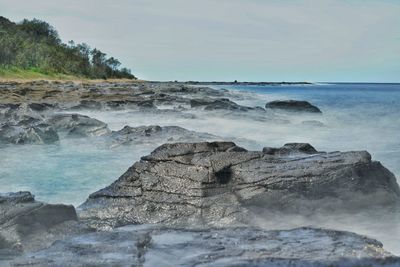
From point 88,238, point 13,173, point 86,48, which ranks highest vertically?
point 86,48

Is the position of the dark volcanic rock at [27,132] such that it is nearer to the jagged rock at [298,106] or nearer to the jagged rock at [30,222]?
the jagged rock at [30,222]

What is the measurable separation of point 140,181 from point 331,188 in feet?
12.0

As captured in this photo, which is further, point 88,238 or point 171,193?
point 171,193

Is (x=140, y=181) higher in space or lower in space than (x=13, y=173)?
higher

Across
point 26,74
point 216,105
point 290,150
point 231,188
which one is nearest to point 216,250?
point 231,188

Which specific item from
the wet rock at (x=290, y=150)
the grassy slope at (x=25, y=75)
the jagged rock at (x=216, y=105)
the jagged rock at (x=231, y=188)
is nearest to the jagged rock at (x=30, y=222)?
the jagged rock at (x=231, y=188)

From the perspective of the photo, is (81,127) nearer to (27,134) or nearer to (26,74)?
(27,134)

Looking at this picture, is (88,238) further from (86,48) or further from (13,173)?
(86,48)

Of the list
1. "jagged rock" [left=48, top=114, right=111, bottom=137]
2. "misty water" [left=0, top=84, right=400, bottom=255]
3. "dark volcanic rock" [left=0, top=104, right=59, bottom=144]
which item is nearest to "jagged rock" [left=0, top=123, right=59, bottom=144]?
"dark volcanic rock" [left=0, top=104, right=59, bottom=144]

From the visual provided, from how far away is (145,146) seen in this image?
20859 millimetres

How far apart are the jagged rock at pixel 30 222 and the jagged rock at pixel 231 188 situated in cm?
68

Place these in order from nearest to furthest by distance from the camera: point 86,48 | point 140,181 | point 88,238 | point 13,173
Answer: point 88,238 → point 140,181 → point 13,173 → point 86,48

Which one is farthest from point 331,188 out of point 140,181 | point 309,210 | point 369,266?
point 369,266

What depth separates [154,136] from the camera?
22047mm
